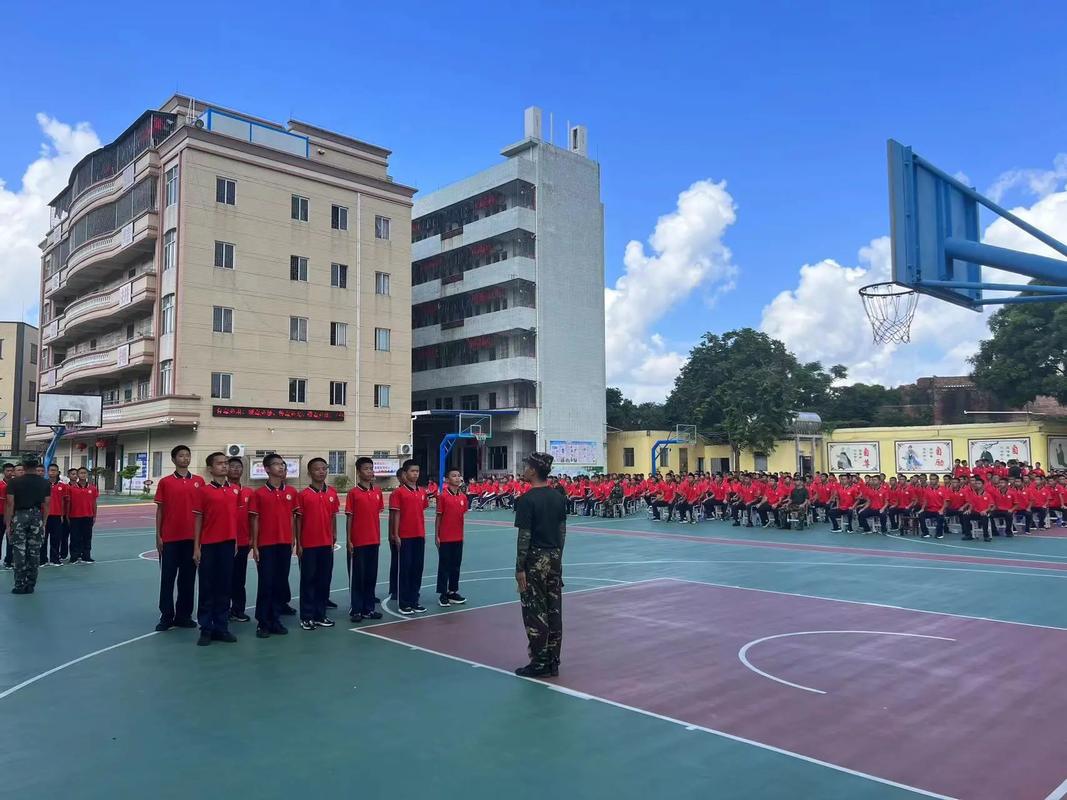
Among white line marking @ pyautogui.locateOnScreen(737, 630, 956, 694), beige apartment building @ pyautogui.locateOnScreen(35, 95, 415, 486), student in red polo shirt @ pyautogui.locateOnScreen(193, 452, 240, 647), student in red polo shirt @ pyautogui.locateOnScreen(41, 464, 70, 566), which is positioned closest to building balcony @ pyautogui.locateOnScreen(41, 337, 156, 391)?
beige apartment building @ pyautogui.locateOnScreen(35, 95, 415, 486)

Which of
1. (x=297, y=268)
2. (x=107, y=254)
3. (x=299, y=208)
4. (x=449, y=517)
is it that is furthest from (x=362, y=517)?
(x=107, y=254)

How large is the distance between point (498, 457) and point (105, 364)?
18.8 metres

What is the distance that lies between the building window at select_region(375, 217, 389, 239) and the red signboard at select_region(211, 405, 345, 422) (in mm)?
8319

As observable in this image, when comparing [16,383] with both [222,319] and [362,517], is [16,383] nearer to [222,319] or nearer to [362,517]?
[222,319]

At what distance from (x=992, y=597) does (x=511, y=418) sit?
99.4ft

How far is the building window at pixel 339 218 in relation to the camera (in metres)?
33.6

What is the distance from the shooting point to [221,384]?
3000 cm

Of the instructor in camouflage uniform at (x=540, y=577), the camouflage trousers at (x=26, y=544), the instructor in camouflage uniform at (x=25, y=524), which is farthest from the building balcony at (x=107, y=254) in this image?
the instructor in camouflage uniform at (x=540, y=577)

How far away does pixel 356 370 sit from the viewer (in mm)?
33969

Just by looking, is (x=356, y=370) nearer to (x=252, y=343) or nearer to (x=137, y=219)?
(x=252, y=343)

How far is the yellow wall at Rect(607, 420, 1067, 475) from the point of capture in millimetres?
27016

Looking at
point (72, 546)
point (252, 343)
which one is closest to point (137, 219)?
point (252, 343)

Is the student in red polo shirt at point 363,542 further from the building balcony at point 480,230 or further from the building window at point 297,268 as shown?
the building balcony at point 480,230

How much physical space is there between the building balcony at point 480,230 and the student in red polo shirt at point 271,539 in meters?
32.2
